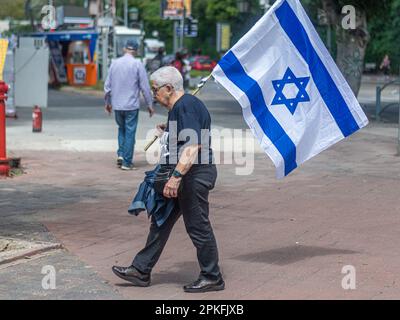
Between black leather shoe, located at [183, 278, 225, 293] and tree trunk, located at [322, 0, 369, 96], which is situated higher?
tree trunk, located at [322, 0, 369, 96]

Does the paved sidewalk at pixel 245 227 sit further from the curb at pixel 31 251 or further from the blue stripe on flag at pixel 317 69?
the blue stripe on flag at pixel 317 69

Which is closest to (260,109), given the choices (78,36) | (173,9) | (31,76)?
(31,76)

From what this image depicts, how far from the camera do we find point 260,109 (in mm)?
7453

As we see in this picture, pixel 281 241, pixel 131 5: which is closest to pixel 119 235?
pixel 281 241

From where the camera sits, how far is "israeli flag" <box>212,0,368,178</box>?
291 inches

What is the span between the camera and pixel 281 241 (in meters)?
8.54

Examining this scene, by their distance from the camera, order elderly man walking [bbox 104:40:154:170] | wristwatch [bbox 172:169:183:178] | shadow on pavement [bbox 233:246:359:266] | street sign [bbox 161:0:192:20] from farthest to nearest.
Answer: street sign [bbox 161:0:192:20] < elderly man walking [bbox 104:40:154:170] < shadow on pavement [bbox 233:246:359:266] < wristwatch [bbox 172:169:183:178]

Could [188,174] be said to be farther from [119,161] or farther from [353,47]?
[353,47]

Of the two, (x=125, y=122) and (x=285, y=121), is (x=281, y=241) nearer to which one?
(x=285, y=121)

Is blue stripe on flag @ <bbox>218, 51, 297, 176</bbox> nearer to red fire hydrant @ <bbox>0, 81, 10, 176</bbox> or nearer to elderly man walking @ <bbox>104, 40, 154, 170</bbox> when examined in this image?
red fire hydrant @ <bbox>0, 81, 10, 176</bbox>

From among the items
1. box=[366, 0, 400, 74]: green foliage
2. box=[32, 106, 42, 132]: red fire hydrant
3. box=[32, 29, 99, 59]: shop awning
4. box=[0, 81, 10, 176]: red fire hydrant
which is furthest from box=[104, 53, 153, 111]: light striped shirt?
box=[32, 29, 99, 59]: shop awning

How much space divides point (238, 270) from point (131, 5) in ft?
274

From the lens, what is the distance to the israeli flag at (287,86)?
7398 mm
